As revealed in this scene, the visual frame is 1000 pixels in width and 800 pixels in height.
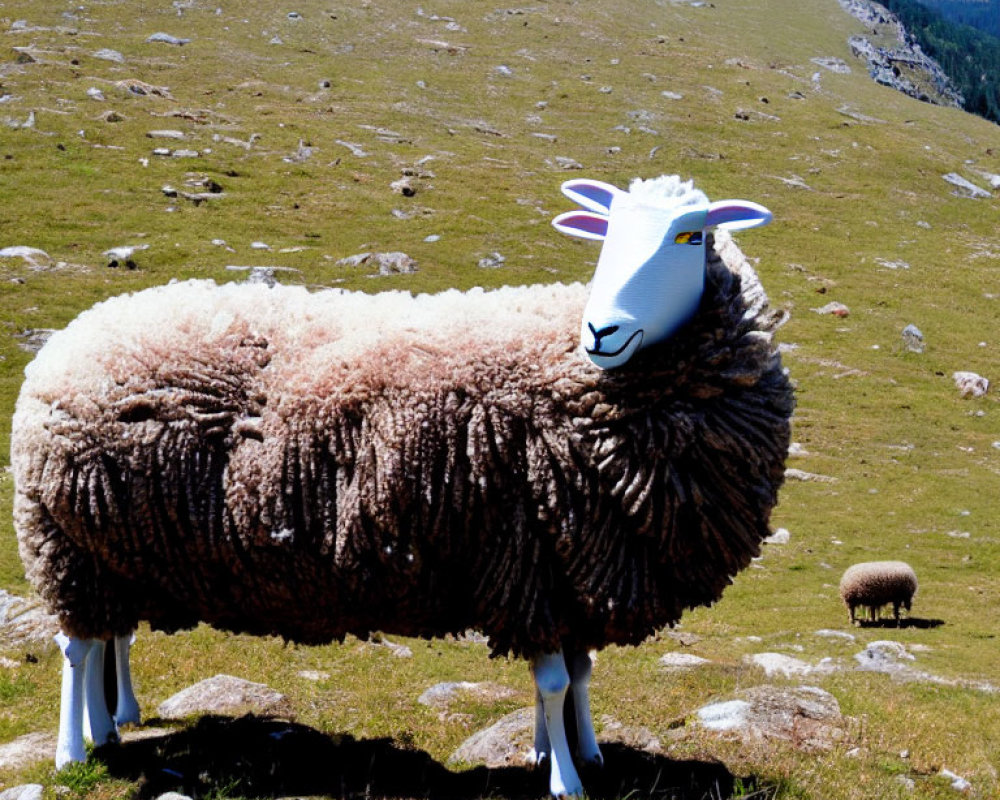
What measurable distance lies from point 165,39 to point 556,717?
71293 mm

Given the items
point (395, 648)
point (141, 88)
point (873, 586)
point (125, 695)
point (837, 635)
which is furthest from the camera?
point (141, 88)

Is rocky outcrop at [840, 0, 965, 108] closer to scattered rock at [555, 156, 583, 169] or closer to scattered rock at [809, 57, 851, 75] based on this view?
scattered rock at [809, 57, 851, 75]

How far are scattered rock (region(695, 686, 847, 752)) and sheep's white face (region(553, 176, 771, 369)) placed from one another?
3049 millimetres

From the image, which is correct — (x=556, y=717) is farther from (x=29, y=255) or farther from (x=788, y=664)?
(x=29, y=255)

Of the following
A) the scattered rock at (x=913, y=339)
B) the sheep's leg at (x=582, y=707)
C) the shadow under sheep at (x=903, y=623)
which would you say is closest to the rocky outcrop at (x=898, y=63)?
the scattered rock at (x=913, y=339)

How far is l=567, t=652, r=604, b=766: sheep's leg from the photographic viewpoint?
7301 millimetres

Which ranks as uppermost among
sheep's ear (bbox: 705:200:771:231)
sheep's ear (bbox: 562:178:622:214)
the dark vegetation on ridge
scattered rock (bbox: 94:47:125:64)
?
sheep's ear (bbox: 705:200:771:231)

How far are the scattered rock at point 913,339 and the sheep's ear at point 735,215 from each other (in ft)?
123

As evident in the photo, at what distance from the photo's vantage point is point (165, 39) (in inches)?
2736

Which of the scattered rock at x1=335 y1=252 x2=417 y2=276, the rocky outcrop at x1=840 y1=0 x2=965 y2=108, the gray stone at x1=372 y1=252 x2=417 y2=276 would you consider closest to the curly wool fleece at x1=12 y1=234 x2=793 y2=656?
the gray stone at x1=372 y1=252 x2=417 y2=276

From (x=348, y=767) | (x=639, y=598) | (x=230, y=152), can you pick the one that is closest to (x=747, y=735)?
(x=639, y=598)

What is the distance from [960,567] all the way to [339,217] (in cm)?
3136

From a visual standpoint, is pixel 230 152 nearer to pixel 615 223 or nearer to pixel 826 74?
pixel 615 223

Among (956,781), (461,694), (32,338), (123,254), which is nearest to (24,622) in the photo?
(461,694)
